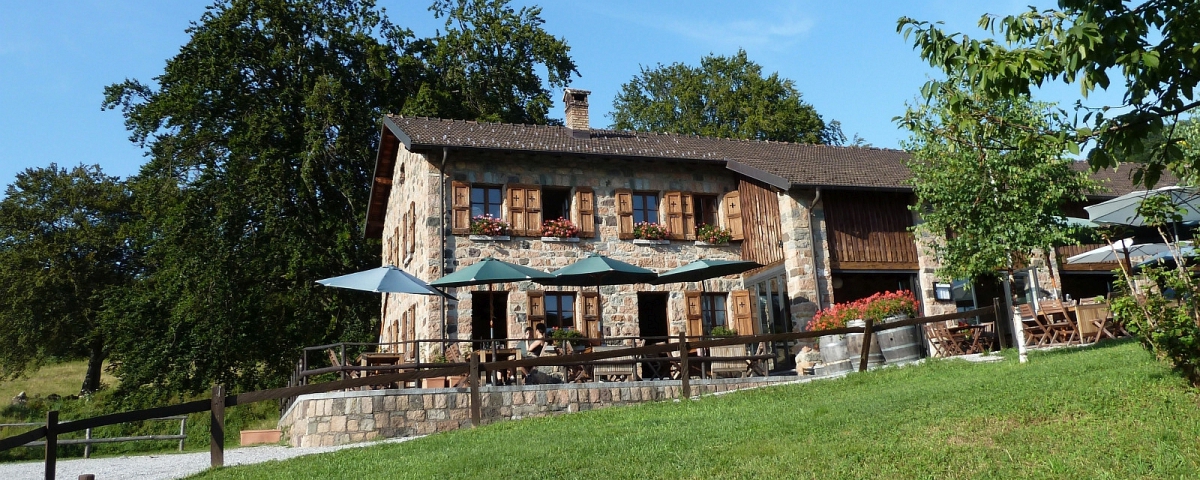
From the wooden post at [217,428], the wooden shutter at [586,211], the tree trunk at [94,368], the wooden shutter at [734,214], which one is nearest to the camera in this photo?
the wooden post at [217,428]

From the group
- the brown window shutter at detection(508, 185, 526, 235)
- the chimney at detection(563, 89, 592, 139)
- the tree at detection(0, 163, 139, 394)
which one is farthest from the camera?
the tree at detection(0, 163, 139, 394)

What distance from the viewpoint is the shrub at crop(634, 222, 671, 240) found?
1831cm

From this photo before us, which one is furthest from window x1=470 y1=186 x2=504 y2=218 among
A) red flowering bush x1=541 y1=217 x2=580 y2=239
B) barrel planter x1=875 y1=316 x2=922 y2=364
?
barrel planter x1=875 y1=316 x2=922 y2=364

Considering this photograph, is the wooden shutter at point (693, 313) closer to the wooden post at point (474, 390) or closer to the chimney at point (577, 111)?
the chimney at point (577, 111)

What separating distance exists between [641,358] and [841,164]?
25.5ft

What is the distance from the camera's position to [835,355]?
14.1 m

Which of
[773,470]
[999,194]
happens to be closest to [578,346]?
[999,194]

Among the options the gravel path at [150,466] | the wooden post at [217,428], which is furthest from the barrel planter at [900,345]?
the wooden post at [217,428]

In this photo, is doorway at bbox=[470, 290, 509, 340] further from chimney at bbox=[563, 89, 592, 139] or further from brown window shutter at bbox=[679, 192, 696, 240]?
chimney at bbox=[563, 89, 592, 139]

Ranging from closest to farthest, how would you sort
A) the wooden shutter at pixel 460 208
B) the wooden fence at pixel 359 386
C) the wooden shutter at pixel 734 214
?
the wooden fence at pixel 359 386 < the wooden shutter at pixel 460 208 < the wooden shutter at pixel 734 214

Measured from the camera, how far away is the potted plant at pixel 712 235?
18812 millimetres

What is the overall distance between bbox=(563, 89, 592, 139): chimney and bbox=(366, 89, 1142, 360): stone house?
0.52 ft

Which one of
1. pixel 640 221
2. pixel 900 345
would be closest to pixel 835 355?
pixel 900 345

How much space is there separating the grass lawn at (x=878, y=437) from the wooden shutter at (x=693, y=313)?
7.52 meters
